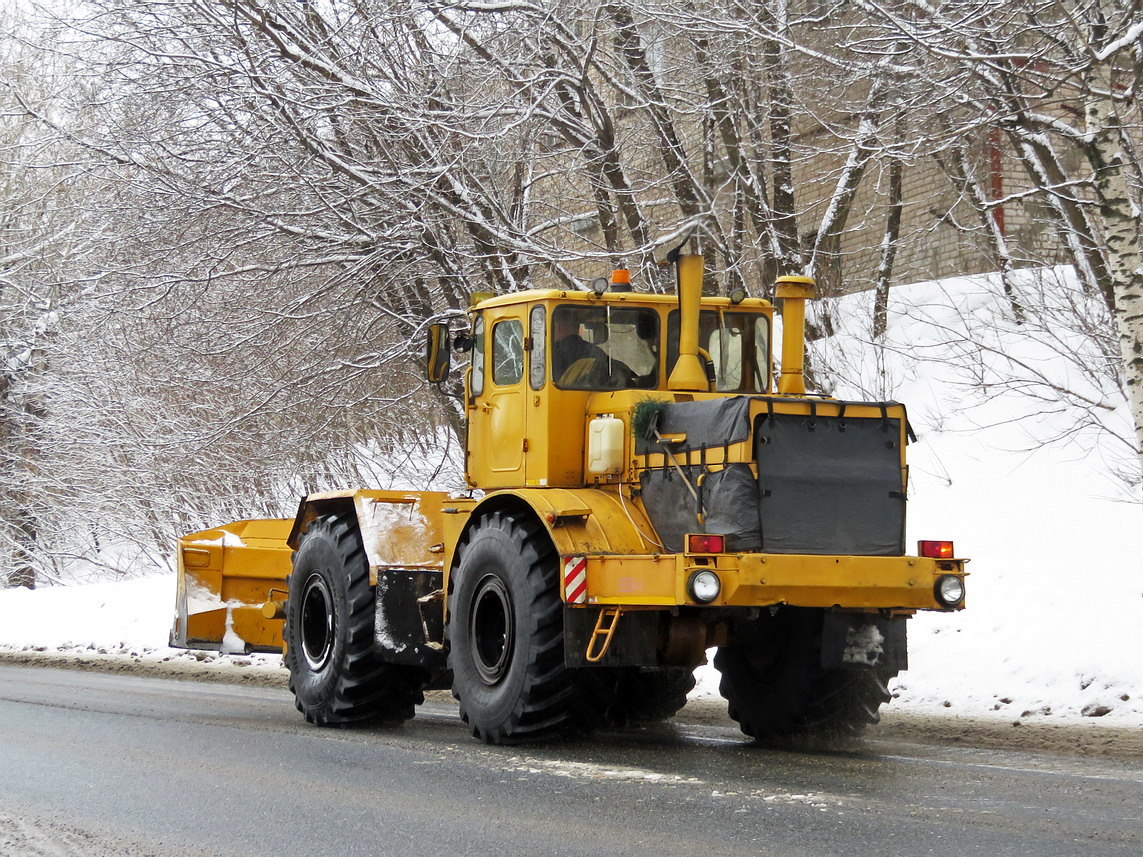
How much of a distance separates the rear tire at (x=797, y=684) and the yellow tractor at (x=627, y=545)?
0.05ft

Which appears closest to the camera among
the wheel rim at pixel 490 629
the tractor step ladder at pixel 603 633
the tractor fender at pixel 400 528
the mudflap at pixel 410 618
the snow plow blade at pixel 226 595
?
the tractor step ladder at pixel 603 633

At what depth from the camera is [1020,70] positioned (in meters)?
11.6

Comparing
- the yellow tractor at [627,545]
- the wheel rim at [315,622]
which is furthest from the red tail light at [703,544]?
the wheel rim at [315,622]

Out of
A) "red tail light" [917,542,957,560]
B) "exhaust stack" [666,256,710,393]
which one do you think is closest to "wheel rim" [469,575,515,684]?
"exhaust stack" [666,256,710,393]

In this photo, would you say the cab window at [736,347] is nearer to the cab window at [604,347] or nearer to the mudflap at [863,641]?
the cab window at [604,347]

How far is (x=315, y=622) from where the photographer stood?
11305 mm

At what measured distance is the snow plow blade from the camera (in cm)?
1255

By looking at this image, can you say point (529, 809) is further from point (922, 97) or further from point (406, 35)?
point (406, 35)

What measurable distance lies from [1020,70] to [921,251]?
45.1 feet

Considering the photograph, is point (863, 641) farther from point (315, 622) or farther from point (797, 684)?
point (315, 622)

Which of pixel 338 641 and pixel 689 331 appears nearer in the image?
pixel 689 331

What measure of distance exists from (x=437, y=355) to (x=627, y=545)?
233cm

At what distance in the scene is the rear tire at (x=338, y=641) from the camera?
10461mm

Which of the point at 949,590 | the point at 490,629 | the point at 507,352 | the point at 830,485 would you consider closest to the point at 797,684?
the point at 949,590
